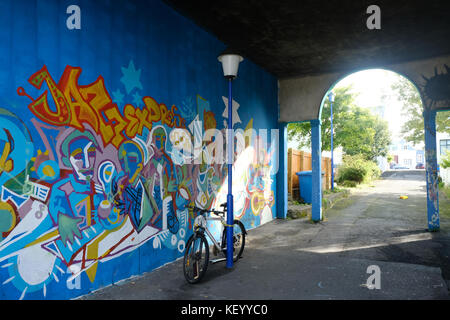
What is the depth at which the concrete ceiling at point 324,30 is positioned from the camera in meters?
5.09

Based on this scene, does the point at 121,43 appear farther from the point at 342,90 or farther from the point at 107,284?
the point at 342,90

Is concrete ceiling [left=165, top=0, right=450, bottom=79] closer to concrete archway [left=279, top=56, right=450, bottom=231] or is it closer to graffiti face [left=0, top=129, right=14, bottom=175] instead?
concrete archway [left=279, top=56, right=450, bottom=231]

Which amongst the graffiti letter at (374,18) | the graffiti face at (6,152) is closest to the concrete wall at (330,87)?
the graffiti letter at (374,18)

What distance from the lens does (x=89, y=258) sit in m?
3.62

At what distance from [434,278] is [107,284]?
4.51 m

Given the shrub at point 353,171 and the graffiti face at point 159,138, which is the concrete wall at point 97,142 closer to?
the graffiti face at point 159,138

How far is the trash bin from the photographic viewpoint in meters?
11.0

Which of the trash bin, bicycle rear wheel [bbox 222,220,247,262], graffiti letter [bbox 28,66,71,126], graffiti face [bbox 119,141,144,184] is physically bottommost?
bicycle rear wheel [bbox 222,220,247,262]

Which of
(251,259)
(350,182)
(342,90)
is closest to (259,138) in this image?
(251,259)

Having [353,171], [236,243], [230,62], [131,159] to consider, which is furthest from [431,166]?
[353,171]

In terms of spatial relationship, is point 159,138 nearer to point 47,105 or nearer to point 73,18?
point 47,105

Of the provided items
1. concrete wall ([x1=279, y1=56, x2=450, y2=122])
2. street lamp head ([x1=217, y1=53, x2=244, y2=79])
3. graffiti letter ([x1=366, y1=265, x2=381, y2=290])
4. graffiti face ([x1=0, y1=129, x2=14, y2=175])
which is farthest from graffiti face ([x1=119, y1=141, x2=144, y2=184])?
concrete wall ([x1=279, y1=56, x2=450, y2=122])

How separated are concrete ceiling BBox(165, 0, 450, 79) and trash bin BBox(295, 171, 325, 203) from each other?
167 inches

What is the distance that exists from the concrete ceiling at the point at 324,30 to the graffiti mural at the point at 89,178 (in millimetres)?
1620
